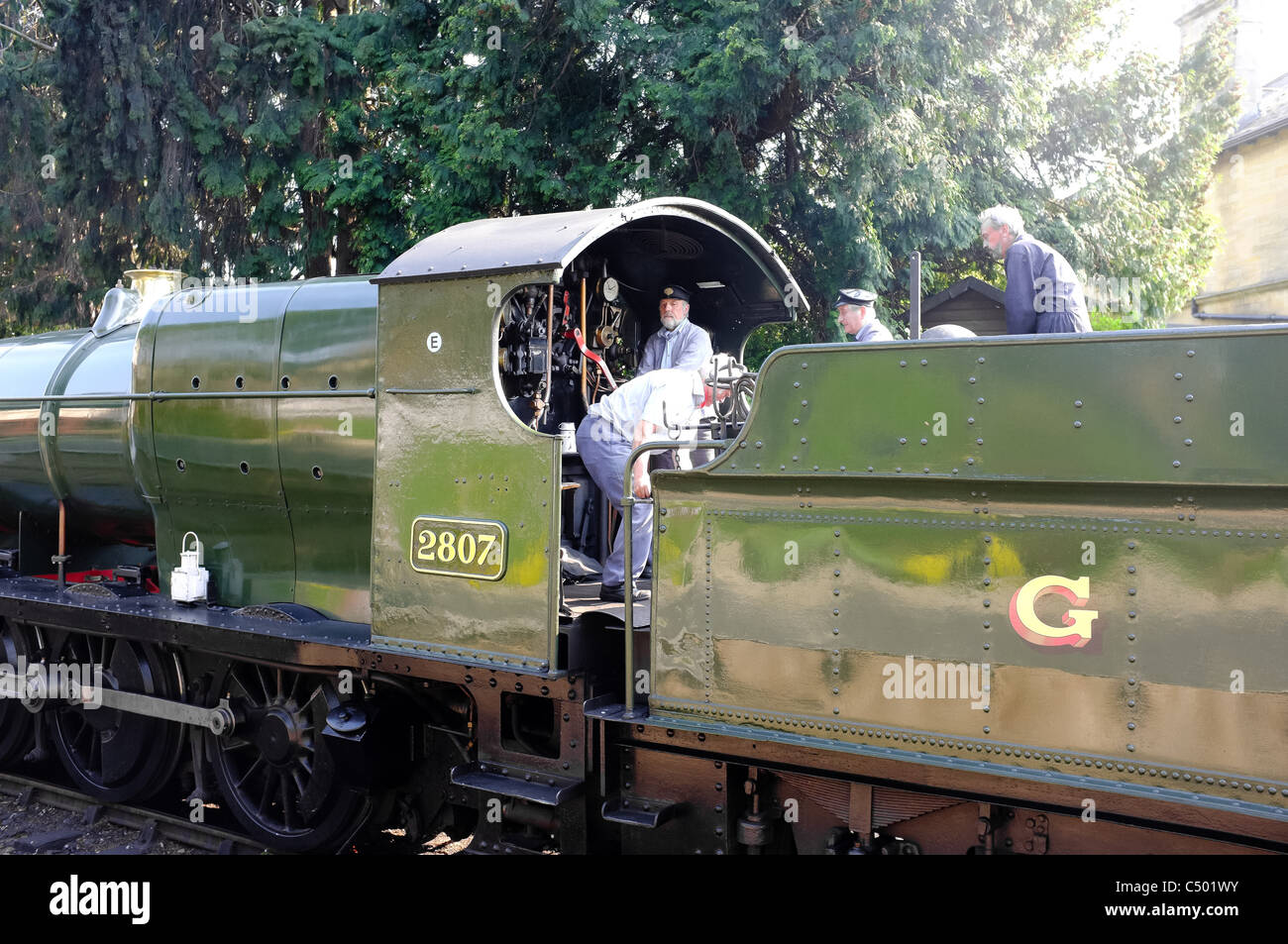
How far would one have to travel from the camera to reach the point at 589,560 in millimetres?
5344

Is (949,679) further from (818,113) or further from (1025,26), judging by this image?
(1025,26)

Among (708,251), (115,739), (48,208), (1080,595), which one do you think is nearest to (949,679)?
(1080,595)

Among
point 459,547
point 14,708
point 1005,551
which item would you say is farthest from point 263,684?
point 1005,551

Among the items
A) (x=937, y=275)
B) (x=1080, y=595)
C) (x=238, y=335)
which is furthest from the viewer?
(x=937, y=275)

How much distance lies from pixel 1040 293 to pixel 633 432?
1894mm

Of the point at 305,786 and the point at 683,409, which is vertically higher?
the point at 683,409

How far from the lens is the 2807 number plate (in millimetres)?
4367

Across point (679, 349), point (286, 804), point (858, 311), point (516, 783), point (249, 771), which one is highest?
point (858, 311)

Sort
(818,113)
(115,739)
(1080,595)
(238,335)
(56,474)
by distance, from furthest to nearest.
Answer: (818,113), (56,474), (115,739), (238,335), (1080,595)

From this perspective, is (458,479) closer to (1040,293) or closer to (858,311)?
(858,311)

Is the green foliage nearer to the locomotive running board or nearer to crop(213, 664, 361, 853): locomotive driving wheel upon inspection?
crop(213, 664, 361, 853): locomotive driving wheel

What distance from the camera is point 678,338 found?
19.3ft

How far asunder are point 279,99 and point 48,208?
176 inches

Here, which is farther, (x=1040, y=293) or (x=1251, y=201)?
(x=1251, y=201)
